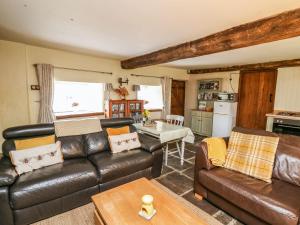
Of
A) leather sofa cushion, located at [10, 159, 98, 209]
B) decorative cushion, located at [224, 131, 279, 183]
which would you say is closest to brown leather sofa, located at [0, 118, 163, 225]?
leather sofa cushion, located at [10, 159, 98, 209]

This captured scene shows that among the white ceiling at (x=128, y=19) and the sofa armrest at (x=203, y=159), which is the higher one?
the white ceiling at (x=128, y=19)

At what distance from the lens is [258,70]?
15.4 ft

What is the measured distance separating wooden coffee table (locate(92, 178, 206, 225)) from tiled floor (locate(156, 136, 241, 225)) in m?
0.76

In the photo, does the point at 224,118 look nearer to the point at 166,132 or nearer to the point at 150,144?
the point at 166,132

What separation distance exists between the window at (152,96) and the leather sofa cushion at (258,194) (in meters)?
3.80

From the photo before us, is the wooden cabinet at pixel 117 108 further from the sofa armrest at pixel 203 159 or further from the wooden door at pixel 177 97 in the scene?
the sofa armrest at pixel 203 159

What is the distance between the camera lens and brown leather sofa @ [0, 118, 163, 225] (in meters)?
1.67

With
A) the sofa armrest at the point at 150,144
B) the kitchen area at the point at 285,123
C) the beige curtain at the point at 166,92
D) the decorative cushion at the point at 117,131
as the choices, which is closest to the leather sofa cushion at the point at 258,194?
the sofa armrest at the point at 150,144

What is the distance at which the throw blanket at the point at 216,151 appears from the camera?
→ 2.14m

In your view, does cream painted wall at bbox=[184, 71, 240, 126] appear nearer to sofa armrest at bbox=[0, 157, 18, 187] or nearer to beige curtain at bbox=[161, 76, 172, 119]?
beige curtain at bbox=[161, 76, 172, 119]

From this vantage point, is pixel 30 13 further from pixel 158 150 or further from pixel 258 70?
pixel 258 70

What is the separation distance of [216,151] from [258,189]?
0.62 metres

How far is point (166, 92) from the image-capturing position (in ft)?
18.6

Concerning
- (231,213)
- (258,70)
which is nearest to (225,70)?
(258,70)
